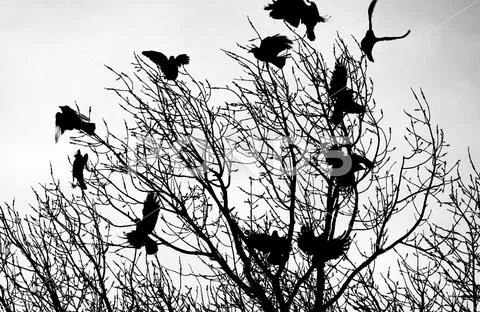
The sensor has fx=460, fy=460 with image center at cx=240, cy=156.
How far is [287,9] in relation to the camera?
454cm

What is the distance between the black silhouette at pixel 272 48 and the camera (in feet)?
15.5

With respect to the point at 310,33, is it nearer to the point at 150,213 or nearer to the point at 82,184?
the point at 150,213

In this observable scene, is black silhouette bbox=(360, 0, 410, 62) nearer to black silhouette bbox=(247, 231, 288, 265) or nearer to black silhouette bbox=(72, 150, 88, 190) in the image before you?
black silhouette bbox=(247, 231, 288, 265)

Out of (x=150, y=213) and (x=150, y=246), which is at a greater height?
(x=150, y=213)

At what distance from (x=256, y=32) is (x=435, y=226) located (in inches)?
129

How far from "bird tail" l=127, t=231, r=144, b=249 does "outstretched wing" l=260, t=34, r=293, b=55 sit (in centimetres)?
226

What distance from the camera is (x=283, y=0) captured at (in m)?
4.55

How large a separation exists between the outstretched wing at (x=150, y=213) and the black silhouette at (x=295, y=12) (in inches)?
85.8

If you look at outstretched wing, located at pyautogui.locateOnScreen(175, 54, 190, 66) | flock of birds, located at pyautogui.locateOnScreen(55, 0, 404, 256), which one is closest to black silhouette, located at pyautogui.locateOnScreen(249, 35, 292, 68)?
flock of birds, located at pyautogui.locateOnScreen(55, 0, 404, 256)

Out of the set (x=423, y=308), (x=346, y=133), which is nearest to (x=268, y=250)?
(x=346, y=133)

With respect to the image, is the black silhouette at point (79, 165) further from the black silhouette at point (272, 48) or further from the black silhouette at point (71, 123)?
the black silhouette at point (272, 48)

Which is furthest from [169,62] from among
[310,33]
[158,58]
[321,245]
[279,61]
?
[321,245]

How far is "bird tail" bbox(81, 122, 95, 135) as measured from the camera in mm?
4605

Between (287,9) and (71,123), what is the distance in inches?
96.3
